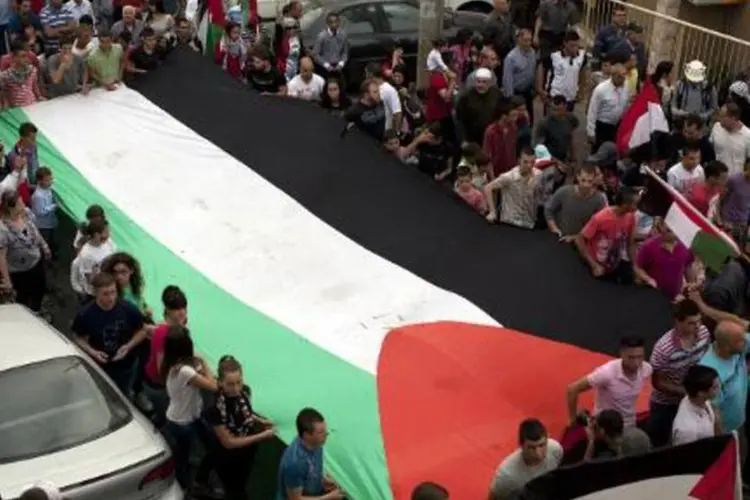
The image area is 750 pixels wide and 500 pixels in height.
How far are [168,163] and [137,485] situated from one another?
5296mm

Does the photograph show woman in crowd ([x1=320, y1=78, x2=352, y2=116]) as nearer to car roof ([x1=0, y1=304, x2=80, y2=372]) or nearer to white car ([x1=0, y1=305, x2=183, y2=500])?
car roof ([x1=0, y1=304, x2=80, y2=372])

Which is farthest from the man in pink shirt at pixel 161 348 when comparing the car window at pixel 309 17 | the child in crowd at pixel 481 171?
the car window at pixel 309 17

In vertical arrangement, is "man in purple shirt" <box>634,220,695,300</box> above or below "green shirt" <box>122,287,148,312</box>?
above

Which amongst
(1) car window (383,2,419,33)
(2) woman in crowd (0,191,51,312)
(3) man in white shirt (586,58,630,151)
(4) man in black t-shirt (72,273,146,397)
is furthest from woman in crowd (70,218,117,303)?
(1) car window (383,2,419,33)

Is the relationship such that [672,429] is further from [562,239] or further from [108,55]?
[108,55]

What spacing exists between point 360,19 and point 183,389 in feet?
33.1

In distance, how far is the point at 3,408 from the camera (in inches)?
344

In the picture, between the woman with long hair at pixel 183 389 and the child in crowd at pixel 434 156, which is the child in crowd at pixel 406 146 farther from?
the woman with long hair at pixel 183 389

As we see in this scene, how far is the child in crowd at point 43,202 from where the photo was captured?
12.1 m

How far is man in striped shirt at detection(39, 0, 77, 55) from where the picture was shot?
16703mm

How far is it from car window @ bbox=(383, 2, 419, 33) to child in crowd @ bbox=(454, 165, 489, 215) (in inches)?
277

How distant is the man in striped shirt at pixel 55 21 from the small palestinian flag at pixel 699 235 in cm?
933

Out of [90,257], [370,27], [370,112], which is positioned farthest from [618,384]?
[370,27]

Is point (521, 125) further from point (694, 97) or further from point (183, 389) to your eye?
point (183, 389)
